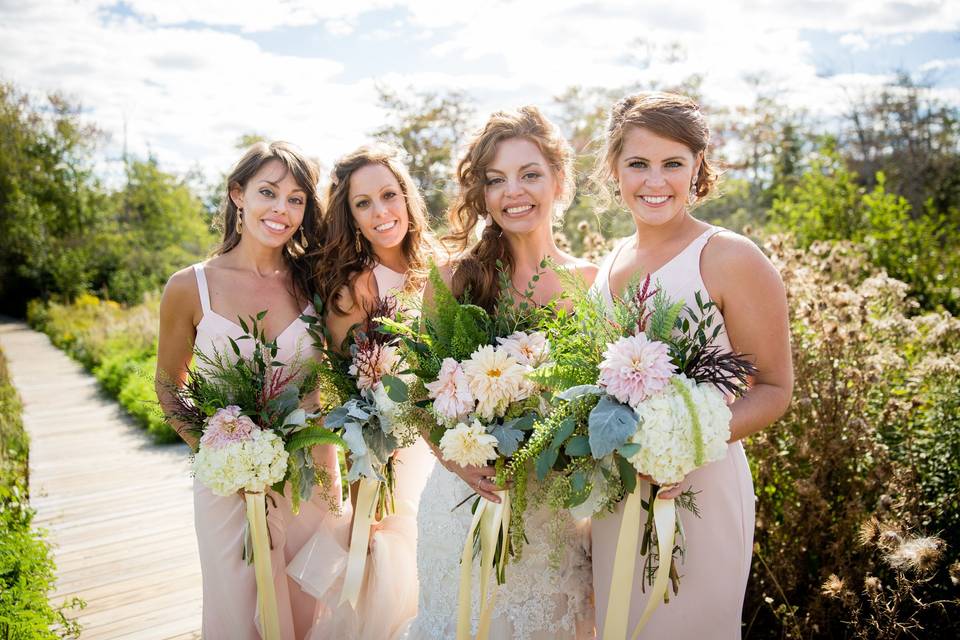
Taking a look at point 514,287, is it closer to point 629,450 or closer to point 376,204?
point 376,204

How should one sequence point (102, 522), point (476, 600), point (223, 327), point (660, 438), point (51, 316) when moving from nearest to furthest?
point (660, 438) < point (476, 600) < point (223, 327) < point (102, 522) < point (51, 316)

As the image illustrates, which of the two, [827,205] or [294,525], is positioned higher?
[827,205]

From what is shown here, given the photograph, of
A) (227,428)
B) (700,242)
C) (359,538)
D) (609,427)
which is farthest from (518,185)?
(359,538)

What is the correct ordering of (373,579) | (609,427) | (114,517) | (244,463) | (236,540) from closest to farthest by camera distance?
(609,427), (244,463), (236,540), (373,579), (114,517)

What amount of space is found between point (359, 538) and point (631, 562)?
1.61 m

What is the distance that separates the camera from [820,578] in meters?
3.36

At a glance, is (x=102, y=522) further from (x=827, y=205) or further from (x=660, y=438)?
(x=827, y=205)

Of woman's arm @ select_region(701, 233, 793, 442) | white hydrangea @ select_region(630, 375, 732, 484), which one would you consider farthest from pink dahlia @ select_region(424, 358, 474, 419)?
woman's arm @ select_region(701, 233, 793, 442)

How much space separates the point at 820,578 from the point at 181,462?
23.6 feet

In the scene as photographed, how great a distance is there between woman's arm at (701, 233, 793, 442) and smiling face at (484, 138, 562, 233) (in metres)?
1.05

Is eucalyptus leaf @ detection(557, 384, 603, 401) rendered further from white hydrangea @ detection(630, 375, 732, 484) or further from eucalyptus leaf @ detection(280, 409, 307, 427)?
eucalyptus leaf @ detection(280, 409, 307, 427)

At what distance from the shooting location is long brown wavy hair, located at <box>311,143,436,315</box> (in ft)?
11.3

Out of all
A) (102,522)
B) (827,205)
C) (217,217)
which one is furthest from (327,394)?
(827,205)

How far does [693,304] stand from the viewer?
2.32 metres
